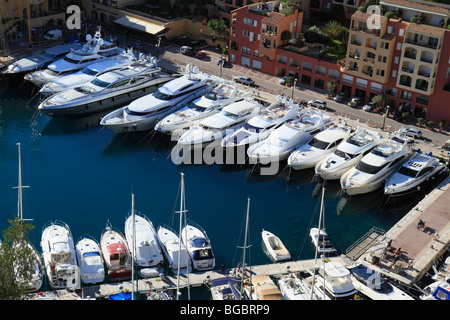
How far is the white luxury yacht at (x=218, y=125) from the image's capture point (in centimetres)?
6900

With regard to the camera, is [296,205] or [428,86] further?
[428,86]

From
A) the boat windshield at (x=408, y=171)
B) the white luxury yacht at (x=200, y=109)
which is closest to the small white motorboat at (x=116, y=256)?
the white luxury yacht at (x=200, y=109)

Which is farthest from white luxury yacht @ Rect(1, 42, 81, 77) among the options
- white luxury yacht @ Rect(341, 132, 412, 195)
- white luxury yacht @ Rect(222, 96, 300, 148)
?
white luxury yacht @ Rect(341, 132, 412, 195)

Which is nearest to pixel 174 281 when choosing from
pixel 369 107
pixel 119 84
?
pixel 119 84

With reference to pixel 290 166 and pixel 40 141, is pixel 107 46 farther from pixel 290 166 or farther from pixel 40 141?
pixel 290 166

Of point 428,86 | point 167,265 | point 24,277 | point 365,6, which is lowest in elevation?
point 167,265

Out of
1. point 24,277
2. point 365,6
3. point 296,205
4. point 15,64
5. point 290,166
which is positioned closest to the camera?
point 24,277

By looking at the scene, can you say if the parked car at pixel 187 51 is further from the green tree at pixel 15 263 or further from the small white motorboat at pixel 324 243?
the green tree at pixel 15 263

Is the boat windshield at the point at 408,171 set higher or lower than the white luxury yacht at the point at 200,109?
lower

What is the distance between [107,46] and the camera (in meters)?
85.8

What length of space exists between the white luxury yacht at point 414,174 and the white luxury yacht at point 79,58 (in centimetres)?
3963

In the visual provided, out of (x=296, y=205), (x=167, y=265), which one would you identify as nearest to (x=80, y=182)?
(x=167, y=265)

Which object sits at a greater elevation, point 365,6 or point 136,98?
point 365,6

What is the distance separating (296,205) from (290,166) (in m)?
5.81
